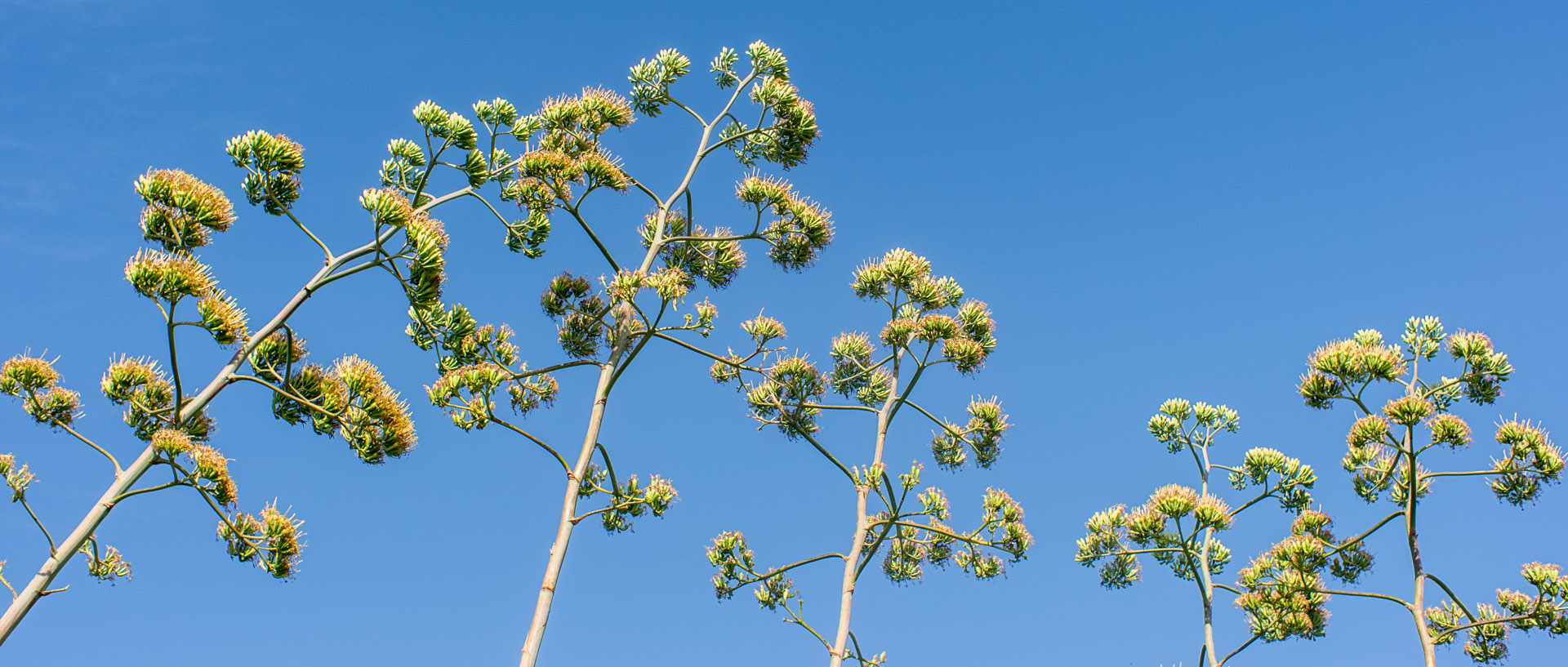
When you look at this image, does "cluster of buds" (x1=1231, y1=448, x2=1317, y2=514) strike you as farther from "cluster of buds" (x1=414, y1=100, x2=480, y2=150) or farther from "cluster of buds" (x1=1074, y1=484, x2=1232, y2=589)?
"cluster of buds" (x1=414, y1=100, x2=480, y2=150)

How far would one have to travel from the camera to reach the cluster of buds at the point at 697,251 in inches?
388

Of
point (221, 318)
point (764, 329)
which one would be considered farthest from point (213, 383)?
point (764, 329)

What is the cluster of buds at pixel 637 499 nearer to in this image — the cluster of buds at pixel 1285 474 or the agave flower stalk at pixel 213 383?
the agave flower stalk at pixel 213 383

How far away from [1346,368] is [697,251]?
301 inches

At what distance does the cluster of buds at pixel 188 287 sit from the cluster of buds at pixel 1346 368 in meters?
11.3

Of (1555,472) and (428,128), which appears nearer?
(428,128)

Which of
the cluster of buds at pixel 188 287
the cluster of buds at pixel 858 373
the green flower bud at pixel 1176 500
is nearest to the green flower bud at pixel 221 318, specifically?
the cluster of buds at pixel 188 287

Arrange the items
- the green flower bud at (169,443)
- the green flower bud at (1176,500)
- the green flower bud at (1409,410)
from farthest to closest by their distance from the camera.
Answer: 1. the green flower bud at (1176,500)
2. the green flower bud at (1409,410)
3. the green flower bud at (169,443)

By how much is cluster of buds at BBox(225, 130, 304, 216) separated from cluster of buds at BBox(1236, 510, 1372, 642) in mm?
12255

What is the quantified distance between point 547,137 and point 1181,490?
8.74m

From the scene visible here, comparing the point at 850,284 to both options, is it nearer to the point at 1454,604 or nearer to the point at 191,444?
the point at 191,444

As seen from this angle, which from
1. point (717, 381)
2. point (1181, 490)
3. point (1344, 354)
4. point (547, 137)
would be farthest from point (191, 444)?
point (1344, 354)

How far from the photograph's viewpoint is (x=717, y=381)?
11.2 m

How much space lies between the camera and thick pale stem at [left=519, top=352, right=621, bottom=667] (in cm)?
702
